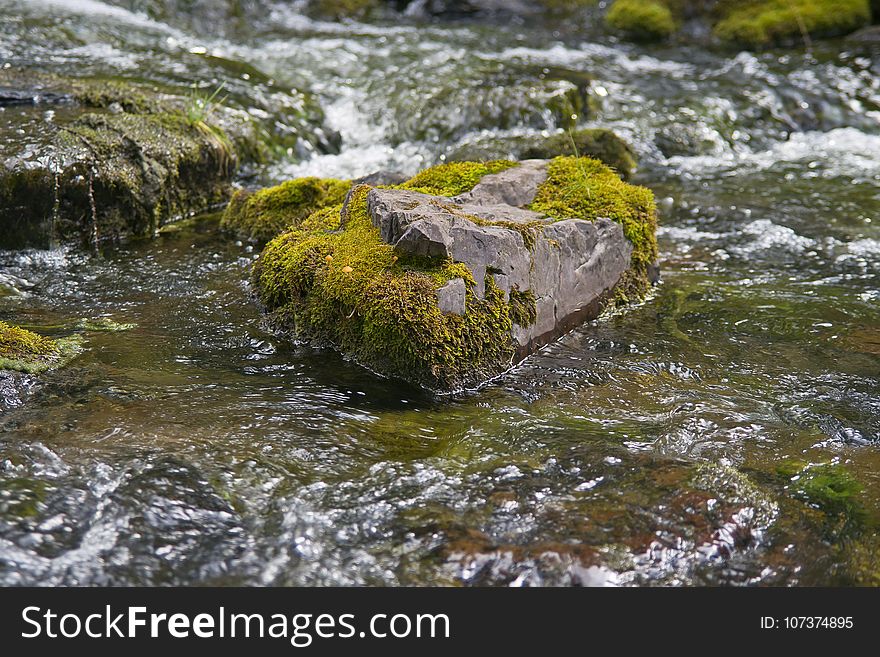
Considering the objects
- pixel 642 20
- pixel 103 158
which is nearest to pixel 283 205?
pixel 103 158

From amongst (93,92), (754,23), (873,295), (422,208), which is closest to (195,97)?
(93,92)

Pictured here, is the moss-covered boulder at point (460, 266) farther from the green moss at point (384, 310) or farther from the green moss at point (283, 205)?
the green moss at point (283, 205)

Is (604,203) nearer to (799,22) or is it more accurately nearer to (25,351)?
(25,351)

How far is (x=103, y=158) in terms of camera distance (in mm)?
7004

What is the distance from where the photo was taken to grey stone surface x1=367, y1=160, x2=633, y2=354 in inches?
185

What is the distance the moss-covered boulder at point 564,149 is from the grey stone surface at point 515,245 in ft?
8.46

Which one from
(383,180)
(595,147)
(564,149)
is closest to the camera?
(383,180)

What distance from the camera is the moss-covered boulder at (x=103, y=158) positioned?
6.61 meters

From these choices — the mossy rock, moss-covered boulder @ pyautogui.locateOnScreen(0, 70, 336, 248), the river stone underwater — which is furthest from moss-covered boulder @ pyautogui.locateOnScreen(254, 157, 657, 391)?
moss-covered boulder @ pyautogui.locateOnScreen(0, 70, 336, 248)

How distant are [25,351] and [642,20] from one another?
13.6 meters

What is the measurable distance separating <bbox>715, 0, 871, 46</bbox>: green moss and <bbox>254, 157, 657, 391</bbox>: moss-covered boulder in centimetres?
1038

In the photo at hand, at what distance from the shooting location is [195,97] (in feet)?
26.5

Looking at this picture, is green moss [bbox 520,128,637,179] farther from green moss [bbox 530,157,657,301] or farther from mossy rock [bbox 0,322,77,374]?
mossy rock [bbox 0,322,77,374]

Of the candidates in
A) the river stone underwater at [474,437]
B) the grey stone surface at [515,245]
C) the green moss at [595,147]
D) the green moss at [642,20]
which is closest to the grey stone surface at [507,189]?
the grey stone surface at [515,245]
